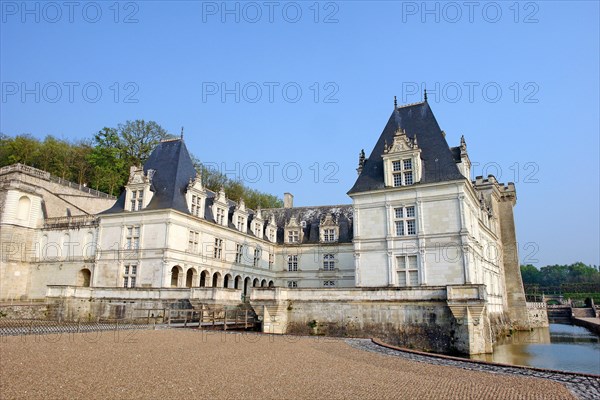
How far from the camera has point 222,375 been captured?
964 cm

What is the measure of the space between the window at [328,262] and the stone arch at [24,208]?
27.0 metres

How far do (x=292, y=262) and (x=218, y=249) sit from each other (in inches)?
386

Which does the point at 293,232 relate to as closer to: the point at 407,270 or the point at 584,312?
the point at 407,270

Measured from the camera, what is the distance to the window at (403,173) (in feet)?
88.7

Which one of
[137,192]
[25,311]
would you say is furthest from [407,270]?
[25,311]

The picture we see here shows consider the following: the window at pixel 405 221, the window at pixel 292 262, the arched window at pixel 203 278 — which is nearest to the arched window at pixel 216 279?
the arched window at pixel 203 278

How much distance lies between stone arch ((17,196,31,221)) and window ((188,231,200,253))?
16489mm

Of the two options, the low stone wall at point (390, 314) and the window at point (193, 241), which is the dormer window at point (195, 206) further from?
the low stone wall at point (390, 314)

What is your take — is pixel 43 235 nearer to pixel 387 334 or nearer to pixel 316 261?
pixel 316 261

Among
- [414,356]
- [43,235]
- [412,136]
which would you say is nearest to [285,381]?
[414,356]

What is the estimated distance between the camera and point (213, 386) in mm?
8523

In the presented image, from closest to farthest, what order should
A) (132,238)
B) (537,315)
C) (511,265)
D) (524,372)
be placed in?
(524,372) → (132,238) → (511,265) → (537,315)

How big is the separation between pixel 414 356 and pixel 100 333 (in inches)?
474

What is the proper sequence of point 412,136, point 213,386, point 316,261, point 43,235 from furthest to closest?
1. point 316,261
2. point 43,235
3. point 412,136
4. point 213,386
